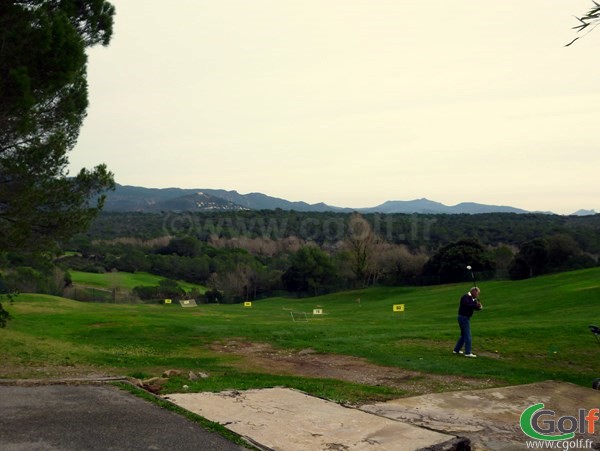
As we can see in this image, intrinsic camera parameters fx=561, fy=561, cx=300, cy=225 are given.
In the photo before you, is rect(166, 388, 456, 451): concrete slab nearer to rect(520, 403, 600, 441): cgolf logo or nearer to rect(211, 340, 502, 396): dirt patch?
rect(520, 403, 600, 441): cgolf logo

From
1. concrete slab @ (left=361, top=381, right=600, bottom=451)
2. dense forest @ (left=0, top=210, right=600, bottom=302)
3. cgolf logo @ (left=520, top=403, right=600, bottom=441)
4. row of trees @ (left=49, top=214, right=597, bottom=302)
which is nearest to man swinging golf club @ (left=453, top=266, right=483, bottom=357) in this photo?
concrete slab @ (left=361, top=381, right=600, bottom=451)

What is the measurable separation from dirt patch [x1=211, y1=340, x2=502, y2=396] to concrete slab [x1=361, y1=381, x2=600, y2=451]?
950mm

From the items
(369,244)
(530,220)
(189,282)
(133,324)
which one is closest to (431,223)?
(530,220)

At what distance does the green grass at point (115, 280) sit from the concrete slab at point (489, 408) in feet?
229

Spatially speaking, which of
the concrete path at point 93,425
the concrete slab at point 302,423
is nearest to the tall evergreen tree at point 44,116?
the concrete path at point 93,425

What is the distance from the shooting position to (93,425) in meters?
9.34

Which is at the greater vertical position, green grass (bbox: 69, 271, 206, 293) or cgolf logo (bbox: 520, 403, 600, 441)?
cgolf logo (bbox: 520, 403, 600, 441)

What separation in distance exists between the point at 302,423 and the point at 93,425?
3.51 m

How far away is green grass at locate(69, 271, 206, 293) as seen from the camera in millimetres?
79188

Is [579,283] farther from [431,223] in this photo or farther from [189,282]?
[431,223]

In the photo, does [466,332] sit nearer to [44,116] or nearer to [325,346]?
[325,346]

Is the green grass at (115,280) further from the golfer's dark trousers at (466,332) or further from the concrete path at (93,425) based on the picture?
the concrete path at (93,425)

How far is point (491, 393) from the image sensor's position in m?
12.7

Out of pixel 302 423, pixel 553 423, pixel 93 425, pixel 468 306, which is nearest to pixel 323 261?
pixel 468 306
